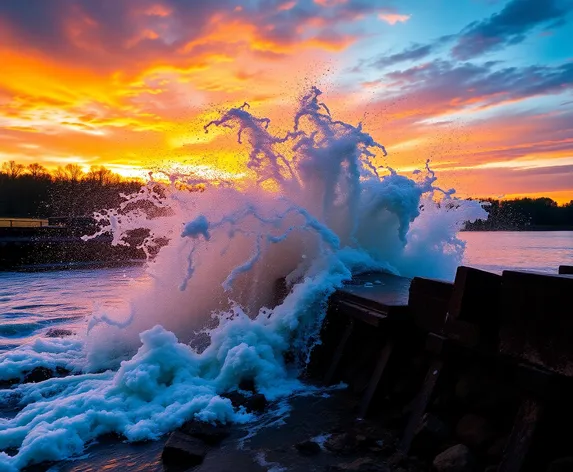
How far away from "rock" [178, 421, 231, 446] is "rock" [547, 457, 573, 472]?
3313 mm

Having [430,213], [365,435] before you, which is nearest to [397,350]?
[365,435]

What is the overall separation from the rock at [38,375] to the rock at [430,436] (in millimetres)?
6145

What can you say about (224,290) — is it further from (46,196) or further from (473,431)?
(46,196)

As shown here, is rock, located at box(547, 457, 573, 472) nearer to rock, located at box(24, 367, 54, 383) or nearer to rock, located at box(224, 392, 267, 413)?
rock, located at box(224, 392, 267, 413)

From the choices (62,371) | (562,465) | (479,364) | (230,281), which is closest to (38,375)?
(62,371)

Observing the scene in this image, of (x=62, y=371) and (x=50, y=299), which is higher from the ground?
(x=62, y=371)

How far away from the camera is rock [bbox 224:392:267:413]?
239 inches

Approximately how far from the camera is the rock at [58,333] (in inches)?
428

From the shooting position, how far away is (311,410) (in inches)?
234

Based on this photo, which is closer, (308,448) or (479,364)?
(479,364)

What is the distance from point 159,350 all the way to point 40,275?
23015 mm

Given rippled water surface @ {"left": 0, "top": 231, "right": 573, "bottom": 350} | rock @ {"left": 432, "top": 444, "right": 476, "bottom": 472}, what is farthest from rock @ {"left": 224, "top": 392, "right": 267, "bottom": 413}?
rippled water surface @ {"left": 0, "top": 231, "right": 573, "bottom": 350}

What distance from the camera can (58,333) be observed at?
11.2m

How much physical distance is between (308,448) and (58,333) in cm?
842
